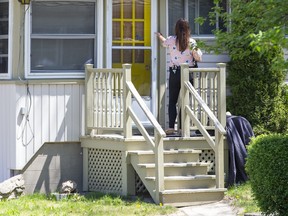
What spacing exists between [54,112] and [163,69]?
2.19 m

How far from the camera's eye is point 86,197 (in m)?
12.2

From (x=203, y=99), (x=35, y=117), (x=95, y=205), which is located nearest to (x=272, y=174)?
(x=95, y=205)

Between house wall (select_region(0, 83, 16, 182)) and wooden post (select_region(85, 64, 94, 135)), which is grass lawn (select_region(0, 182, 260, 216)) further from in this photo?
wooden post (select_region(85, 64, 94, 135))

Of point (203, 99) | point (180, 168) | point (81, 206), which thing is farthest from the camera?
point (203, 99)

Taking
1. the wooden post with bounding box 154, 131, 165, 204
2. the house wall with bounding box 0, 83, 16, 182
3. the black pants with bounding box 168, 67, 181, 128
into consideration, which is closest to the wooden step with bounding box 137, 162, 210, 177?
the wooden post with bounding box 154, 131, 165, 204

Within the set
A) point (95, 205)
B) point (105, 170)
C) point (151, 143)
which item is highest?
point (151, 143)

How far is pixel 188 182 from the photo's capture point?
1207cm

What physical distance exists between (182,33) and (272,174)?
→ 14.5ft

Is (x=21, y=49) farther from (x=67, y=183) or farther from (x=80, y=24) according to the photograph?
(x=67, y=183)

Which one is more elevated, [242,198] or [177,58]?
[177,58]

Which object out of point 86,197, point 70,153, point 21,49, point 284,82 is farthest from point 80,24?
point 284,82

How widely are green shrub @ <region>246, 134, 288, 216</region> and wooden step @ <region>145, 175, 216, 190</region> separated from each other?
233 cm

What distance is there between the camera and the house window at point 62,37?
1323cm

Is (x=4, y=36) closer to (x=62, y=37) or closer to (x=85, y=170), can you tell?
(x=62, y=37)
